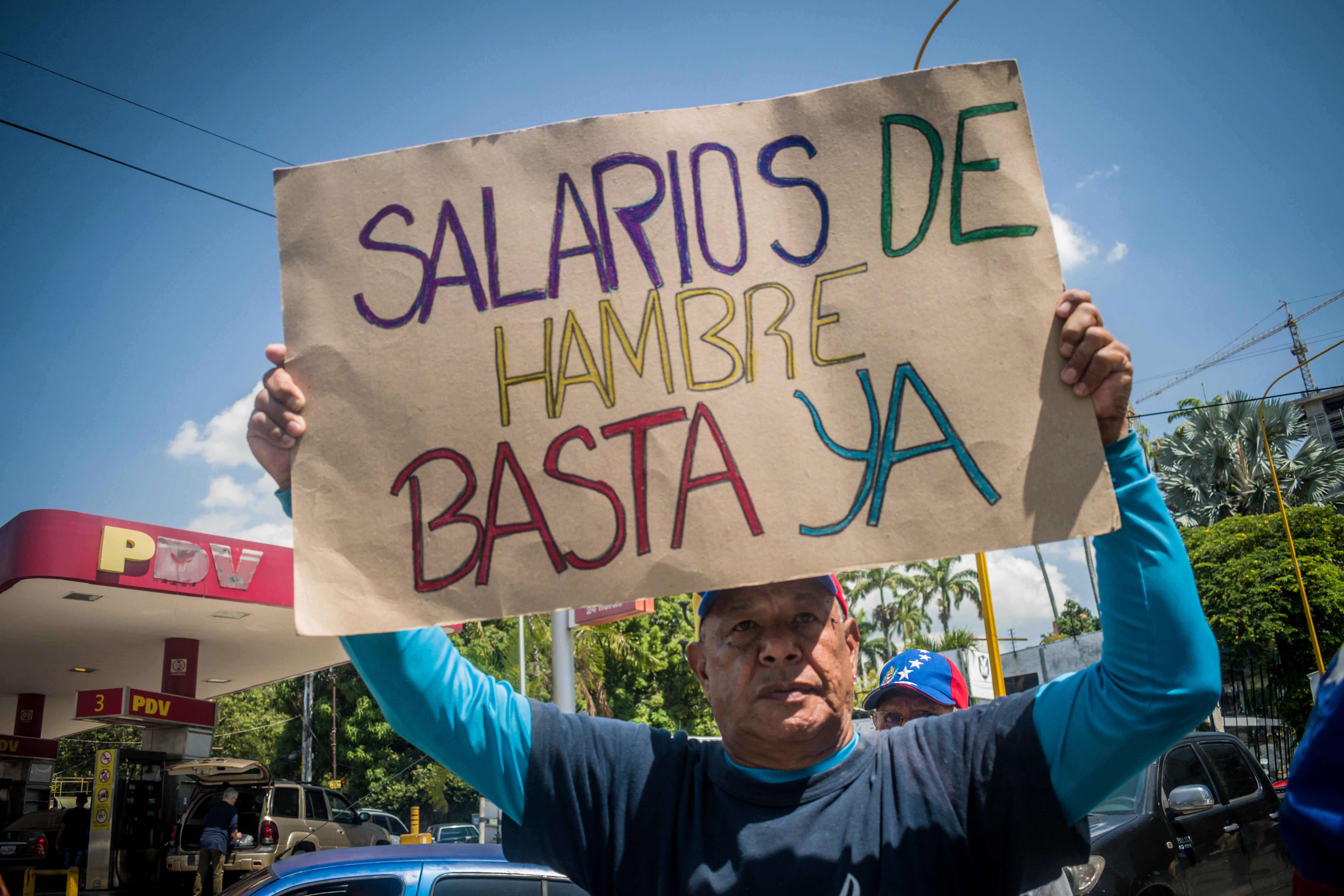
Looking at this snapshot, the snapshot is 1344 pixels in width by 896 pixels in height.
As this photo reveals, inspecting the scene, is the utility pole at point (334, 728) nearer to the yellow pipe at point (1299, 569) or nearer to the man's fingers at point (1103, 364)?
the yellow pipe at point (1299, 569)

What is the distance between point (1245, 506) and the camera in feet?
98.0

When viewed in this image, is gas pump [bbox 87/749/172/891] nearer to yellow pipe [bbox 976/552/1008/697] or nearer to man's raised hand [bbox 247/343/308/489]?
yellow pipe [bbox 976/552/1008/697]

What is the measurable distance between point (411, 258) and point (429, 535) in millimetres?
583

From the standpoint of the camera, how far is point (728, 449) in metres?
1.76

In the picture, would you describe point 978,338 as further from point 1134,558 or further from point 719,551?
point 719,551

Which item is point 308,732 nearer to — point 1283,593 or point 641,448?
point 1283,593

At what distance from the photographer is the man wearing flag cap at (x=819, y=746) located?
5.17 ft

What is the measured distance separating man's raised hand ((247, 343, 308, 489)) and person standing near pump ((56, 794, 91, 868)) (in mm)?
18252

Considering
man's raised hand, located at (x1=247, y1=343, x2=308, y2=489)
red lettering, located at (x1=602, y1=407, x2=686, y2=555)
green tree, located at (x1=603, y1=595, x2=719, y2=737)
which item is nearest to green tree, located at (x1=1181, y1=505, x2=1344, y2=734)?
green tree, located at (x1=603, y1=595, x2=719, y2=737)

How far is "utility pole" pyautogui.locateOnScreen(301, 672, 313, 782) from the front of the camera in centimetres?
3359

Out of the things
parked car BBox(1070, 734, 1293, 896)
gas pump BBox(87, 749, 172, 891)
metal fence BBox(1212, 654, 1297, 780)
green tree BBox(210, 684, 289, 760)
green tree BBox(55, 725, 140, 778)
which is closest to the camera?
parked car BBox(1070, 734, 1293, 896)

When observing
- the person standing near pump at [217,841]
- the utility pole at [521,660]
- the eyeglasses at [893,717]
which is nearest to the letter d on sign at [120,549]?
the person standing near pump at [217,841]

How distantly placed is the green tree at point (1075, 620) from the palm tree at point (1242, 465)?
13.9 meters

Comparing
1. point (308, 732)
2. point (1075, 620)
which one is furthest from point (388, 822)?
point (1075, 620)
